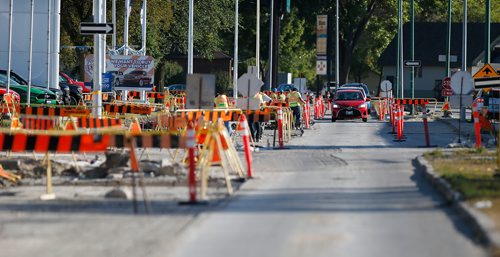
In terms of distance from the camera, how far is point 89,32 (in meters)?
28.6

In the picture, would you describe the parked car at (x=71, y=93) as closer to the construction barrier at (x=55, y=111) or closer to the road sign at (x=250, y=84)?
the construction barrier at (x=55, y=111)

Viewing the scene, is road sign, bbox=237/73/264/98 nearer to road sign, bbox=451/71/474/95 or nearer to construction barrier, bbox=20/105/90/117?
construction barrier, bbox=20/105/90/117

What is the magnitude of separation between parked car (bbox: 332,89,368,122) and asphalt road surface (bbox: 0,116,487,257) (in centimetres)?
3243

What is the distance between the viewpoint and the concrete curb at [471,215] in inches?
465

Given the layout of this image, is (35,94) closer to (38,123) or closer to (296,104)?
(296,104)

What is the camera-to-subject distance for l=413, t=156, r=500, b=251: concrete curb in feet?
38.7

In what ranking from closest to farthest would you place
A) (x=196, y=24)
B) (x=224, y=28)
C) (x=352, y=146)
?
(x=352, y=146) < (x=196, y=24) < (x=224, y=28)

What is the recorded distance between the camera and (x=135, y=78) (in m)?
44.4

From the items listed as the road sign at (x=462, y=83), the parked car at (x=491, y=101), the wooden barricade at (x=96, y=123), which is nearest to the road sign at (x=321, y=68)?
the parked car at (x=491, y=101)

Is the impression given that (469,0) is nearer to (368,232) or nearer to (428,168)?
(428,168)

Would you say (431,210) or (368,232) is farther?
(431,210)

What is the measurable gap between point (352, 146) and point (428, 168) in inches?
408

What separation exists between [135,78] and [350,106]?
1334 cm

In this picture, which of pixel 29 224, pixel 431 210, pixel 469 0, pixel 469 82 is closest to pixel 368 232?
pixel 431 210
